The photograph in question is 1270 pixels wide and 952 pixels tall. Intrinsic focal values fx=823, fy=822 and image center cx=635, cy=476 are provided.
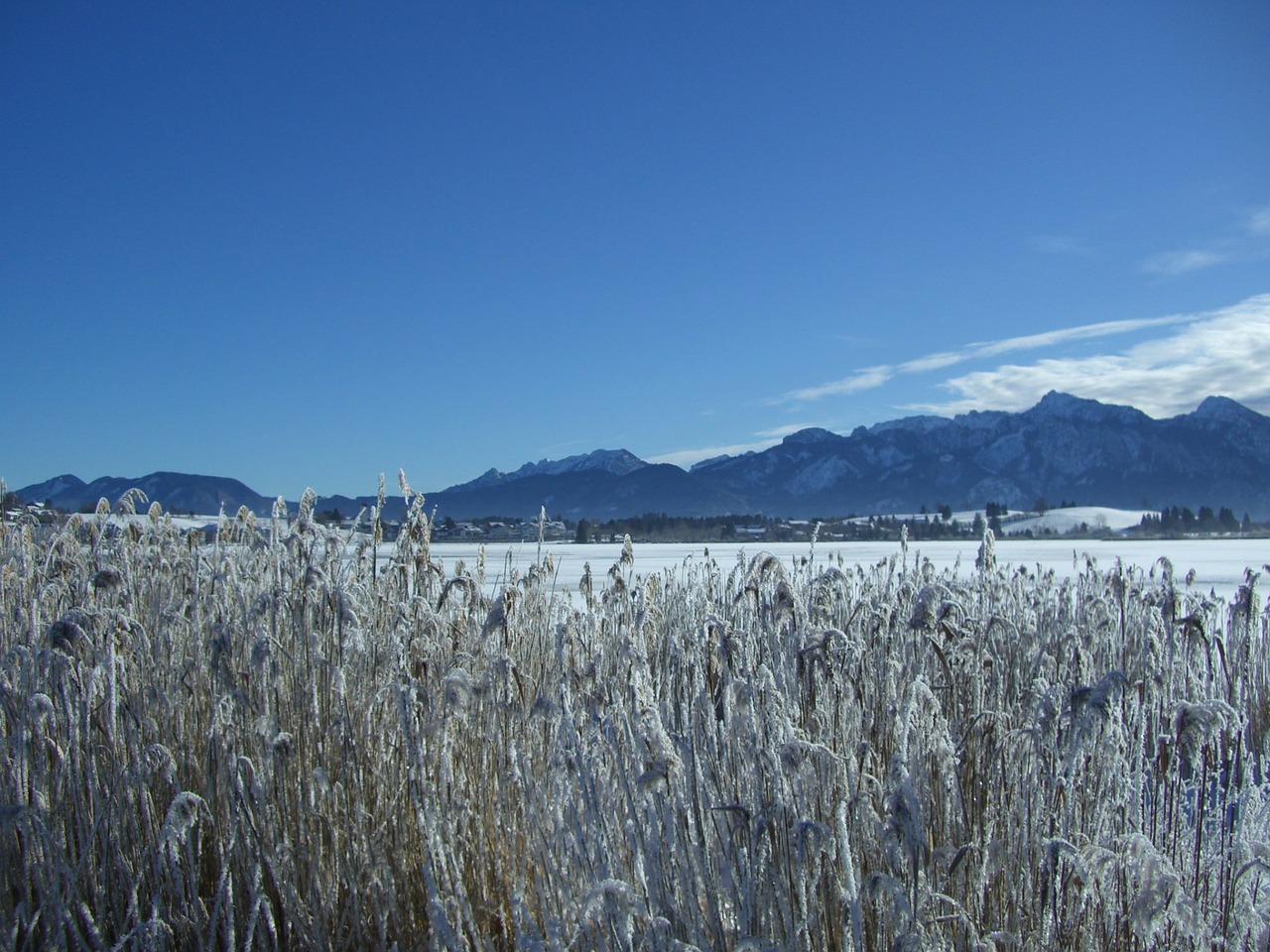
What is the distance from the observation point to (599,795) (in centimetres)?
217

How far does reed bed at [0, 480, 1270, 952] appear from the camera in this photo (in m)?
1.83

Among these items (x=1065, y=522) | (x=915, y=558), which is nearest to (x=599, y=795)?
(x=915, y=558)

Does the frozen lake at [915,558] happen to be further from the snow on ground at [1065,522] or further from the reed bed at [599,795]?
the snow on ground at [1065,522]

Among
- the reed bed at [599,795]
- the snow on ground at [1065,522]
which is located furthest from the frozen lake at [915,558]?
the snow on ground at [1065,522]

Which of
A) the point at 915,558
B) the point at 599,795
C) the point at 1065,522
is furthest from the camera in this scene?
the point at 1065,522

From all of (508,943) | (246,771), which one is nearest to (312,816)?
(246,771)

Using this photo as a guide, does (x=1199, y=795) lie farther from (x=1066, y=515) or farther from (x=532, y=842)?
(x=1066, y=515)

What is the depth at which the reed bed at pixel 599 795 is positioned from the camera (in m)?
1.83

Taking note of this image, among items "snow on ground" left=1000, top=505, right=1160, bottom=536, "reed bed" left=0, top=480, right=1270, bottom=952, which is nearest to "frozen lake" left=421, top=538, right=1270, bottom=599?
"reed bed" left=0, top=480, right=1270, bottom=952

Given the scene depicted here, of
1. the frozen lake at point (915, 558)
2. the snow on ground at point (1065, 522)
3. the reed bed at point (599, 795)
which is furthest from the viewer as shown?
the snow on ground at point (1065, 522)

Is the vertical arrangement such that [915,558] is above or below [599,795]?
above

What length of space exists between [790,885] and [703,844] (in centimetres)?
24

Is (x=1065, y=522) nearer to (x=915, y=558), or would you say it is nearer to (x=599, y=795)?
(x=915, y=558)

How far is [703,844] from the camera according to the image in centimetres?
202
